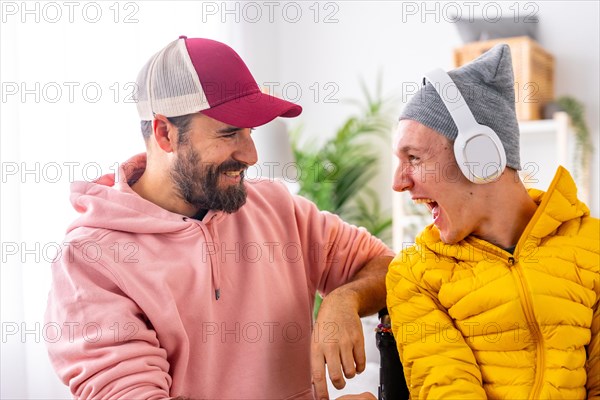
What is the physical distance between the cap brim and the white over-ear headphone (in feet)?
1.15

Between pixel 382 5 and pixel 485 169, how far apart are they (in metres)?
2.22

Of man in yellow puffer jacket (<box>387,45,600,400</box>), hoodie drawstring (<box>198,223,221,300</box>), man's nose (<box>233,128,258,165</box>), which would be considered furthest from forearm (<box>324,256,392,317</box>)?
man's nose (<box>233,128,258,165</box>)

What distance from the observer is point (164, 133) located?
1434 millimetres

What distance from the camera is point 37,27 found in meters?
1.83

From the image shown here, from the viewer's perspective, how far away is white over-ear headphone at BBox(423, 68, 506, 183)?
1.22 m

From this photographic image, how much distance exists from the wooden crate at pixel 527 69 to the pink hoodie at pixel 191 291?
1301mm

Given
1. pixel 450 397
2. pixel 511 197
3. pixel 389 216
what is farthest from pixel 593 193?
pixel 450 397

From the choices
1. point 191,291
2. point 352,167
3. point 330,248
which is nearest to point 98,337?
point 191,291

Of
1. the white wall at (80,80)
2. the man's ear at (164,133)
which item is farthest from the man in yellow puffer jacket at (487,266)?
the white wall at (80,80)

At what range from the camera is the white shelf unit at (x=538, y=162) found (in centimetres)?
270

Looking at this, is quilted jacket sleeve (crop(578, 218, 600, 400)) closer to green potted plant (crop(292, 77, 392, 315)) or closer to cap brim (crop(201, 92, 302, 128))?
cap brim (crop(201, 92, 302, 128))

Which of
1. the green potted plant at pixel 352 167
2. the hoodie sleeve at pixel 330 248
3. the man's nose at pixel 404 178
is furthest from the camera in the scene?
the green potted plant at pixel 352 167

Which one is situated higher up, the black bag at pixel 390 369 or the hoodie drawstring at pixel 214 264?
the hoodie drawstring at pixel 214 264

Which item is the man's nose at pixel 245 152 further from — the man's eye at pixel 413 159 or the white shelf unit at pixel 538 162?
the white shelf unit at pixel 538 162
